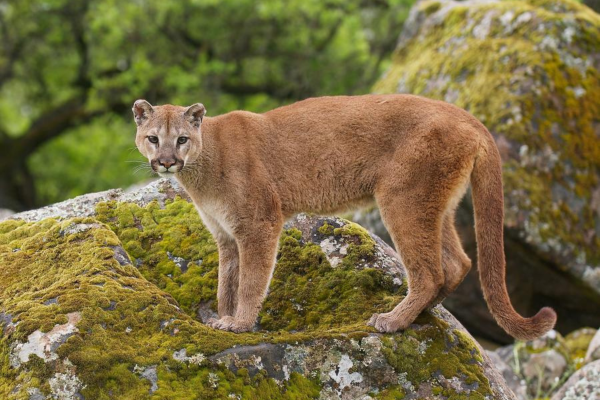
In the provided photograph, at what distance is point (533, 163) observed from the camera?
35.1 ft

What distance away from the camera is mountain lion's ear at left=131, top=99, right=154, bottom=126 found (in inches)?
286

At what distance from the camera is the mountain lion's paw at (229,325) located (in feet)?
21.5

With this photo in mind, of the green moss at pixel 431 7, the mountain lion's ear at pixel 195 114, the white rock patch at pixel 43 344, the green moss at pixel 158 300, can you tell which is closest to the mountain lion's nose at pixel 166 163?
the mountain lion's ear at pixel 195 114

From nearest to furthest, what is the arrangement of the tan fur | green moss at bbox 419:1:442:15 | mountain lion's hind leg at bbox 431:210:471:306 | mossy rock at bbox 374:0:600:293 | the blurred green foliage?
the tan fur → mountain lion's hind leg at bbox 431:210:471:306 → mossy rock at bbox 374:0:600:293 → green moss at bbox 419:1:442:15 → the blurred green foliage

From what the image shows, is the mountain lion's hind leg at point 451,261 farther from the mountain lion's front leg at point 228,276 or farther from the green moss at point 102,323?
the mountain lion's front leg at point 228,276

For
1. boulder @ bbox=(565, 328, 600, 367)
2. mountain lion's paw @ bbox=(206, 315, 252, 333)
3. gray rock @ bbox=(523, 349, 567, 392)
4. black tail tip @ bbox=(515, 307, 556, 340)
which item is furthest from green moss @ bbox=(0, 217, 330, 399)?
boulder @ bbox=(565, 328, 600, 367)

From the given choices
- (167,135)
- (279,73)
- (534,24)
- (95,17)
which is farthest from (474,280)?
(95,17)

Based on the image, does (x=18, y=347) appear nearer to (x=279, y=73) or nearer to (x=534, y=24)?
(x=534, y=24)

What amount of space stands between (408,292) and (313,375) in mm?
1338

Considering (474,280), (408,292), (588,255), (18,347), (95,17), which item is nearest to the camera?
(18,347)

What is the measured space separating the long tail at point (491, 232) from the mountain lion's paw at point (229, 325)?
2114 millimetres

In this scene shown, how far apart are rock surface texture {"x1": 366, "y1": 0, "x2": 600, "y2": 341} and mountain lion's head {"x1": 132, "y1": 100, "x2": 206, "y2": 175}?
4.97m

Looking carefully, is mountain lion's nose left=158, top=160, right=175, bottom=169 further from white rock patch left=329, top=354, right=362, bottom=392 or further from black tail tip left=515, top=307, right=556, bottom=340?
black tail tip left=515, top=307, right=556, bottom=340

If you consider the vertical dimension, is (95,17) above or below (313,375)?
below
